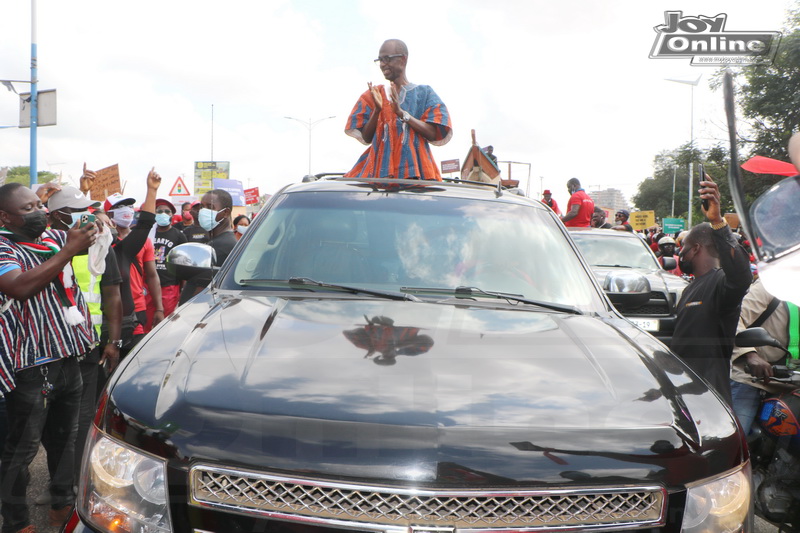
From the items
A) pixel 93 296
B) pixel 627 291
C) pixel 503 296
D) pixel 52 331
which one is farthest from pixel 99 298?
pixel 627 291

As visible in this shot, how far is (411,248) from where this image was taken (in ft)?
10.4

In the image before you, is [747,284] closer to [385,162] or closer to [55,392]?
[385,162]

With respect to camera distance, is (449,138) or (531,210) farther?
(449,138)

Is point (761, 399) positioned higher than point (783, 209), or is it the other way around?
point (783, 209)

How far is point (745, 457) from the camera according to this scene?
203cm

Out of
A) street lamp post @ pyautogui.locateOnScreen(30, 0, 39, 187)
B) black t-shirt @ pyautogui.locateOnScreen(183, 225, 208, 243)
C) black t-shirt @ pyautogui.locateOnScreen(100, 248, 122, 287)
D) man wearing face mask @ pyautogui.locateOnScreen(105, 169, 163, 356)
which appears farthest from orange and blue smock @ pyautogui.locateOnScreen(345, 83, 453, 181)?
street lamp post @ pyautogui.locateOnScreen(30, 0, 39, 187)

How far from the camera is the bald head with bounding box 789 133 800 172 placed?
94 centimetres

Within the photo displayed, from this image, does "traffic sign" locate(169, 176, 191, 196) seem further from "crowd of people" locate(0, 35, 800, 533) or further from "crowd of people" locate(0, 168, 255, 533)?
"crowd of people" locate(0, 168, 255, 533)

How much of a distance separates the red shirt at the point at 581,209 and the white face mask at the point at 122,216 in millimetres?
7201

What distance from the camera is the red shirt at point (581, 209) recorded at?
11125 mm

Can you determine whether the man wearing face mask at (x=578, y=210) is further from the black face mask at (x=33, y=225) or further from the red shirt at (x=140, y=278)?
the black face mask at (x=33, y=225)

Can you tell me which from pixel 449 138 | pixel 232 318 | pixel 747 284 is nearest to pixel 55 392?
pixel 232 318

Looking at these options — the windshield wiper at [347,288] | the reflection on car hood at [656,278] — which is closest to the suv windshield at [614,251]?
the reflection on car hood at [656,278]

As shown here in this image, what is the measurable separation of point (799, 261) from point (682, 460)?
1.09 meters
